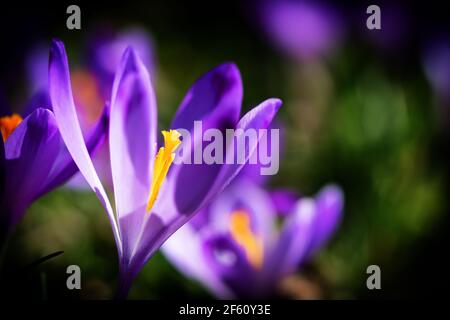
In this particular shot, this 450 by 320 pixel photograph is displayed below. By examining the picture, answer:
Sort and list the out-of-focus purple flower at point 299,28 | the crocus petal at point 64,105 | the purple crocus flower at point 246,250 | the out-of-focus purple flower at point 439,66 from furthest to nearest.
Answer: the out-of-focus purple flower at point 299,28 < the out-of-focus purple flower at point 439,66 < the purple crocus flower at point 246,250 < the crocus petal at point 64,105

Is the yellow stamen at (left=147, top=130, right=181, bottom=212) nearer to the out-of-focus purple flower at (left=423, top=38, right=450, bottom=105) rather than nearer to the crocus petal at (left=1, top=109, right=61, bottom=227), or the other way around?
the crocus petal at (left=1, top=109, right=61, bottom=227)

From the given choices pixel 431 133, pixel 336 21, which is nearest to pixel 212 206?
pixel 431 133

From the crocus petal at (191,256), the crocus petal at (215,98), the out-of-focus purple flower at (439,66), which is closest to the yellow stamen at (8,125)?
the crocus petal at (215,98)

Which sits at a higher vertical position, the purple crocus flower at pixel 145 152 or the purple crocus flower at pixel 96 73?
the purple crocus flower at pixel 96 73

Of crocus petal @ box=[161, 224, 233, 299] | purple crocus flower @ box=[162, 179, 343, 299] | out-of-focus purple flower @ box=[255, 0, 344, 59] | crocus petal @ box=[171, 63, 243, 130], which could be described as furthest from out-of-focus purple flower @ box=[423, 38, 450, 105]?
crocus petal @ box=[171, 63, 243, 130]

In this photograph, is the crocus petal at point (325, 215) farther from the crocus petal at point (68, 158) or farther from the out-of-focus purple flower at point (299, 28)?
the out-of-focus purple flower at point (299, 28)

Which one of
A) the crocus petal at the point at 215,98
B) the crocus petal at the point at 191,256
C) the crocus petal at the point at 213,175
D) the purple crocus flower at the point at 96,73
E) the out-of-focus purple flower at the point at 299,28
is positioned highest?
the out-of-focus purple flower at the point at 299,28

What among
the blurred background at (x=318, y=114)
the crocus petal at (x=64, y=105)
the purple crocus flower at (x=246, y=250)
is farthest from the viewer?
the blurred background at (x=318, y=114)
